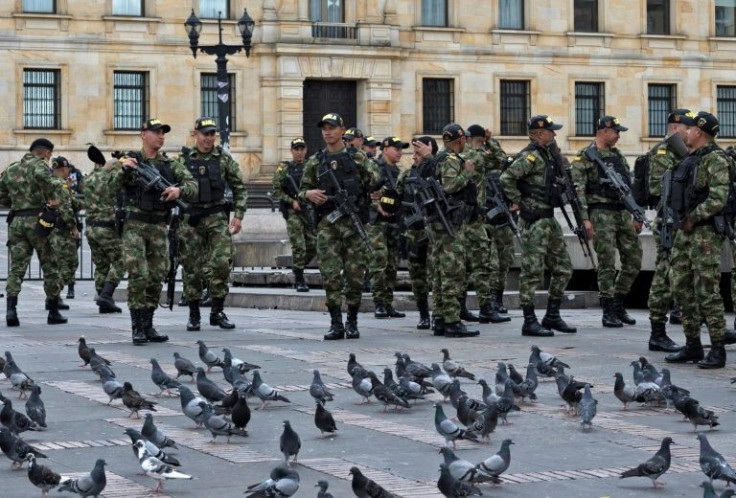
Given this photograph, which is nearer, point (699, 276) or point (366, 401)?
point (366, 401)

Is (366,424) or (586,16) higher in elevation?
(586,16)

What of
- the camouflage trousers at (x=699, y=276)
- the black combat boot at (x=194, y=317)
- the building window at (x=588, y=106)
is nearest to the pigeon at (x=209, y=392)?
the camouflage trousers at (x=699, y=276)

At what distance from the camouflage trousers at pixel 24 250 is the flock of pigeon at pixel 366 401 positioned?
3967 mm

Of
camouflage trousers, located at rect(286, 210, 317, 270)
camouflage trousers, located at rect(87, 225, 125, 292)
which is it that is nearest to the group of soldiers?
camouflage trousers, located at rect(87, 225, 125, 292)

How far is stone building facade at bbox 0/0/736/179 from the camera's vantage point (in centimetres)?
4394

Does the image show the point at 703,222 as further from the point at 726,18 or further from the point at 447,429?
the point at 726,18

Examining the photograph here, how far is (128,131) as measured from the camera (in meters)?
44.4

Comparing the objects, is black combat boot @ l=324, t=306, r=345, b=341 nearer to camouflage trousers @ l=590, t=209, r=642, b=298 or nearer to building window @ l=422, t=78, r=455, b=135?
camouflage trousers @ l=590, t=209, r=642, b=298

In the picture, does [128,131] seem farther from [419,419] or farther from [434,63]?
[419,419]

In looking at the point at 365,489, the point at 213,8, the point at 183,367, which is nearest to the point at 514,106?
the point at 213,8

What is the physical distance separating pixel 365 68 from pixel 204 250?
31466mm

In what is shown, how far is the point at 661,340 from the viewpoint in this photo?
13641mm

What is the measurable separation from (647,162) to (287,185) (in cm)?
728

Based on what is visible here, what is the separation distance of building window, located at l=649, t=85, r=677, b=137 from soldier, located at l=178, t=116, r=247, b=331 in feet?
119
